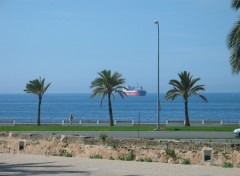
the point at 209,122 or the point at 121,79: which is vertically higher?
the point at 121,79

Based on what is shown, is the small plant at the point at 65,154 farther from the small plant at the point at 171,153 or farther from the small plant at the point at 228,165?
the small plant at the point at 228,165

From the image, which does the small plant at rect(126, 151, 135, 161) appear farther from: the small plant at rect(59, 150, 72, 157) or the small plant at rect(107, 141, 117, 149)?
the small plant at rect(59, 150, 72, 157)

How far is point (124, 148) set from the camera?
17141 mm

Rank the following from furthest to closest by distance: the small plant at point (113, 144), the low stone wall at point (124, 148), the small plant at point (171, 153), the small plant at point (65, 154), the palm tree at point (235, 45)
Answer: the palm tree at point (235, 45)
the small plant at point (65, 154)
the small plant at point (113, 144)
the small plant at point (171, 153)
the low stone wall at point (124, 148)

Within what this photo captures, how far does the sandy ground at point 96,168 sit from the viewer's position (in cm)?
1380

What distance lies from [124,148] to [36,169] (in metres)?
3.95

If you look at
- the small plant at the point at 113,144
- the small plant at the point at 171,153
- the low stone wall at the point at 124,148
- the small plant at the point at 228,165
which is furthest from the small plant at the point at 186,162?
the small plant at the point at 113,144

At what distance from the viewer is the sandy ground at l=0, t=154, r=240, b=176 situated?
13797 millimetres

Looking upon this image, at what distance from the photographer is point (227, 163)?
1528cm

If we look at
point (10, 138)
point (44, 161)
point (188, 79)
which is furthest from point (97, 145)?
Answer: point (188, 79)

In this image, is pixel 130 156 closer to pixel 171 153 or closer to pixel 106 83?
pixel 171 153

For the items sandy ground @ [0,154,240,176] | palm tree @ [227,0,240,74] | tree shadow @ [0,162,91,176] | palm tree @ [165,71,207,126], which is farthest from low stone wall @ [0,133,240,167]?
palm tree @ [165,71,207,126]

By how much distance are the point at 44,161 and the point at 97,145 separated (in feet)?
7.39

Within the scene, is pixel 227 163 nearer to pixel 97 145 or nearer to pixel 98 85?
pixel 97 145
